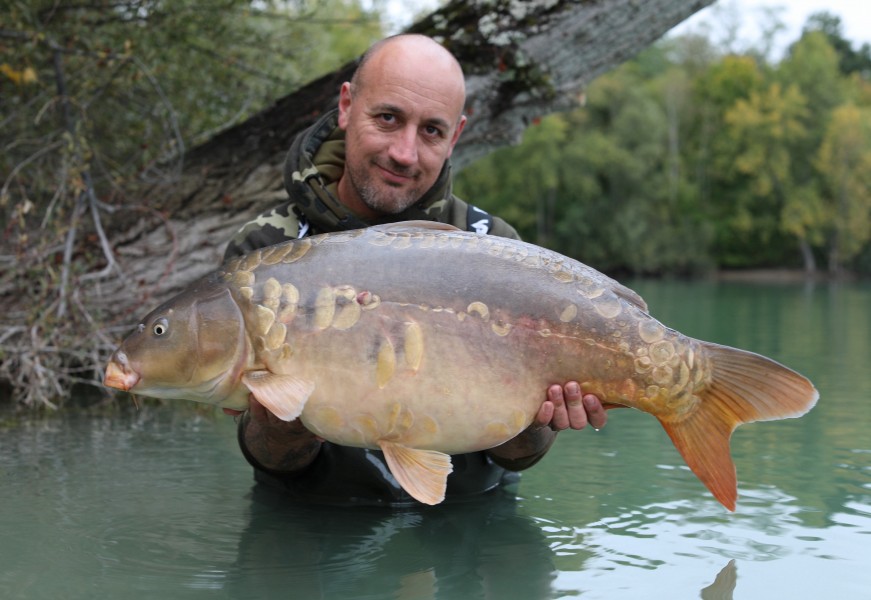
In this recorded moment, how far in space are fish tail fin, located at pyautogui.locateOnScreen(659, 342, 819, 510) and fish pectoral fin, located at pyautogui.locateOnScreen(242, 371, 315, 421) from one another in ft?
3.54

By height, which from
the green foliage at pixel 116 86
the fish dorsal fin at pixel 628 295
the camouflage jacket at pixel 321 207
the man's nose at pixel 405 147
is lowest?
the fish dorsal fin at pixel 628 295

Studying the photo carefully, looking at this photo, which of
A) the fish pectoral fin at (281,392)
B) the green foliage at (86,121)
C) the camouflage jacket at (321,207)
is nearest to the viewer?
the fish pectoral fin at (281,392)

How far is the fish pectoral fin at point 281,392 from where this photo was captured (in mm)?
2768

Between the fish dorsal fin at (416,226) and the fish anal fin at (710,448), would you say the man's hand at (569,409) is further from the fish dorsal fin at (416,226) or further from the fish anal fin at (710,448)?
the fish dorsal fin at (416,226)

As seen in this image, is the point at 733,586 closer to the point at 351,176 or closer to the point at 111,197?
the point at 351,176

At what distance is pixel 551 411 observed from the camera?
2.99 meters

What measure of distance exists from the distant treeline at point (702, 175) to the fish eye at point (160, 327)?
4408cm

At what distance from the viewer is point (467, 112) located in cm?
629

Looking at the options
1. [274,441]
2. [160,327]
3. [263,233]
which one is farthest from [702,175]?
[160,327]

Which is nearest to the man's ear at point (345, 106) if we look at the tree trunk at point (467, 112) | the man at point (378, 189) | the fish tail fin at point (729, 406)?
the man at point (378, 189)

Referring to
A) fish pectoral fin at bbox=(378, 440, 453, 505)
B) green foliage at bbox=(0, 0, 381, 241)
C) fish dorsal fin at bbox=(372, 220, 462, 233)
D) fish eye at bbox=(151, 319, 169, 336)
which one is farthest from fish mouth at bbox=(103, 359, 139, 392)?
green foliage at bbox=(0, 0, 381, 241)

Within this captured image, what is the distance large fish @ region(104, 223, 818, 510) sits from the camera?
2.83 metres

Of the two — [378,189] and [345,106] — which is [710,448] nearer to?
[378,189]

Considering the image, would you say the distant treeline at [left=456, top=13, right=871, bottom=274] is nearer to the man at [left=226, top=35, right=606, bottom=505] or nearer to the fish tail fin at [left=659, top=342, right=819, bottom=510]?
the man at [left=226, top=35, right=606, bottom=505]
